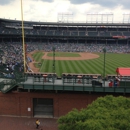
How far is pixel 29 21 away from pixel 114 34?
42.7 metres

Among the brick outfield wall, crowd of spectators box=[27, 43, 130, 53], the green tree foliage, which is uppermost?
crowd of spectators box=[27, 43, 130, 53]

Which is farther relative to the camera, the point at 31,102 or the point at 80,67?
the point at 80,67

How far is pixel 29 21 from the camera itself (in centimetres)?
10669

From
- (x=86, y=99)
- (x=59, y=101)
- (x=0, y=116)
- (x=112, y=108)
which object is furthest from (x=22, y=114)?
(x=112, y=108)

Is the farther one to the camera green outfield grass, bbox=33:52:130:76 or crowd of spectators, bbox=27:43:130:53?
crowd of spectators, bbox=27:43:130:53

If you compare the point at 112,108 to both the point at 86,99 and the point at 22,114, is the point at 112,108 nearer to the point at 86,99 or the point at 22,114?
the point at 86,99

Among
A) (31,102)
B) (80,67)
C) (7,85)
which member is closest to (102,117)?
(31,102)

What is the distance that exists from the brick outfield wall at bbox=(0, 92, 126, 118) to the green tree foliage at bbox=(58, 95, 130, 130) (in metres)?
6.17

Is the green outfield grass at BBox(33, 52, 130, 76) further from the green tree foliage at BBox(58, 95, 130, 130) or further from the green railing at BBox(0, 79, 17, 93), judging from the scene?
the green tree foliage at BBox(58, 95, 130, 130)

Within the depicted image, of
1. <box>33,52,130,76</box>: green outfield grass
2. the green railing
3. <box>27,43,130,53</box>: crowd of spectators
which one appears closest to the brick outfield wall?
the green railing

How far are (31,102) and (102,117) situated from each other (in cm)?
1172

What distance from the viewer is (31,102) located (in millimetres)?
23328

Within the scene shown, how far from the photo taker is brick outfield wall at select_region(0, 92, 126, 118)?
2269 cm

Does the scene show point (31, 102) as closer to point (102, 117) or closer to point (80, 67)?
point (102, 117)
